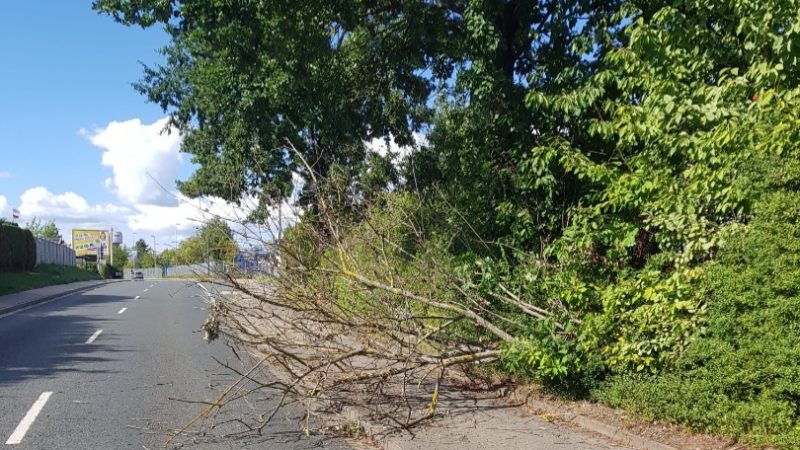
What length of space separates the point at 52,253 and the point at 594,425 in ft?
204

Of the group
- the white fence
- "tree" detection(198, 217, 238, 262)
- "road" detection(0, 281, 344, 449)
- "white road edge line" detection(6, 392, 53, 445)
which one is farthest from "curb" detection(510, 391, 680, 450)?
Result: the white fence

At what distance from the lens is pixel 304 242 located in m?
8.34

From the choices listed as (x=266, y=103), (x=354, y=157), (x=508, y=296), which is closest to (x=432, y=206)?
(x=508, y=296)

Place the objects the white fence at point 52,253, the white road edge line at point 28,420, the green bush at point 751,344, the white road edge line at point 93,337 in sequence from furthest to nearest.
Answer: the white fence at point 52,253
the white road edge line at point 93,337
the white road edge line at point 28,420
the green bush at point 751,344

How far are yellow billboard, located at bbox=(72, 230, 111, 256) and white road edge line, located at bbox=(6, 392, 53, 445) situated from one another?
11766cm

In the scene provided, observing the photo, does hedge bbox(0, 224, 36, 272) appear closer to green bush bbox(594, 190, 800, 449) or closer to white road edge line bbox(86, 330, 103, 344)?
white road edge line bbox(86, 330, 103, 344)

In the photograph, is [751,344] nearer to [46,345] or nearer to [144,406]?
[144,406]

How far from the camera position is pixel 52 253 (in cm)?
5919

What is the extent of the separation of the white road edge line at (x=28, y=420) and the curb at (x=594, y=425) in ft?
16.9

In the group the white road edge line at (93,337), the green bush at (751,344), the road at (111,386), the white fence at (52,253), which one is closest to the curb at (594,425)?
the green bush at (751,344)

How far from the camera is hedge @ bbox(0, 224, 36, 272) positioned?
121 feet

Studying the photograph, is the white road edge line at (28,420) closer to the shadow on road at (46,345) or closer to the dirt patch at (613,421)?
the shadow on road at (46,345)

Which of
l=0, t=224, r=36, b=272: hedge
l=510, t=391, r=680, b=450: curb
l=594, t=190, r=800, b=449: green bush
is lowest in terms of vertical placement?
l=510, t=391, r=680, b=450: curb

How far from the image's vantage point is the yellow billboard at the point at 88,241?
117 m
